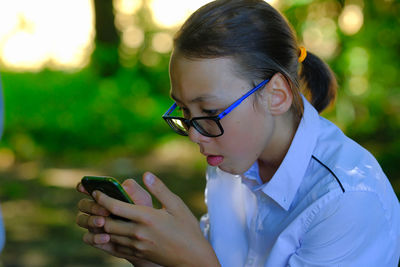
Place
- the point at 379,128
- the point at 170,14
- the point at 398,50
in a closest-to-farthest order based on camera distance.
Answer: the point at 398,50, the point at 379,128, the point at 170,14

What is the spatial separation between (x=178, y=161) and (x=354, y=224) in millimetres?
4592

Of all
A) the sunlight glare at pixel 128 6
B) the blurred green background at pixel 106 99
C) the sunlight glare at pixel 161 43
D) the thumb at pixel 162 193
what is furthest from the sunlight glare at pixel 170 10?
the thumb at pixel 162 193

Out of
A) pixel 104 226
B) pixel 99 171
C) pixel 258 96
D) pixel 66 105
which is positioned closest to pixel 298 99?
pixel 258 96

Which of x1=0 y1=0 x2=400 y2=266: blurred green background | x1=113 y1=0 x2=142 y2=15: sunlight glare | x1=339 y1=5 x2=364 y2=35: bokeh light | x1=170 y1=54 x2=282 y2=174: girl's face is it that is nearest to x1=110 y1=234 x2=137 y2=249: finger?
x1=170 y1=54 x2=282 y2=174: girl's face

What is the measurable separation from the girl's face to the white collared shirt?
0.42ft

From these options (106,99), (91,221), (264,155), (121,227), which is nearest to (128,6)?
(106,99)

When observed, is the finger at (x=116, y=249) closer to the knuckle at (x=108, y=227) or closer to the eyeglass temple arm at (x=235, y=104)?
the knuckle at (x=108, y=227)

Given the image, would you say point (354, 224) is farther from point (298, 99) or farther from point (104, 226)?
point (104, 226)

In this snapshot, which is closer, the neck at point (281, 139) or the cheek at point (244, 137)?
the cheek at point (244, 137)

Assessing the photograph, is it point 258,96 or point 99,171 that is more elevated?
point 258,96

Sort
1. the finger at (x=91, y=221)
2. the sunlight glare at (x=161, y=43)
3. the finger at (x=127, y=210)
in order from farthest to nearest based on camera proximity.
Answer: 1. the sunlight glare at (x=161, y=43)
2. the finger at (x=91, y=221)
3. the finger at (x=127, y=210)

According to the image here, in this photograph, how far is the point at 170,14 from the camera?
909cm

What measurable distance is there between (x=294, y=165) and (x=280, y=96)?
0.22 meters

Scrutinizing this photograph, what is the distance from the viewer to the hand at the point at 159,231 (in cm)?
153
